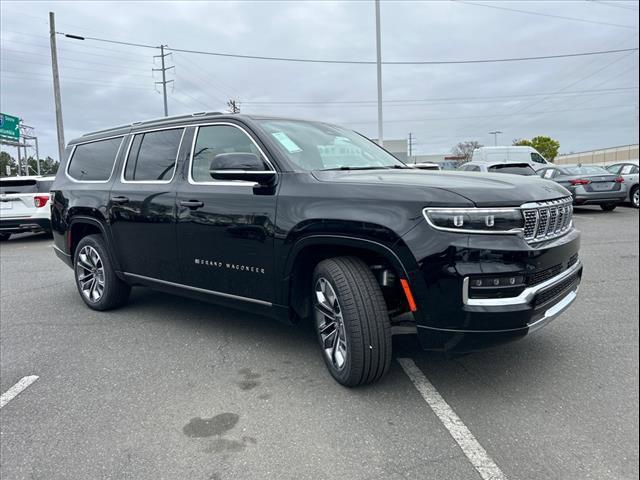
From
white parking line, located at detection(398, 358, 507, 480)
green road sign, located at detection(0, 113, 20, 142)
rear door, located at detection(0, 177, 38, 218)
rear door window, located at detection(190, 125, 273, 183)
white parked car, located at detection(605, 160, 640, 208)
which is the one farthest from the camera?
green road sign, located at detection(0, 113, 20, 142)

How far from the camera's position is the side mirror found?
333 cm

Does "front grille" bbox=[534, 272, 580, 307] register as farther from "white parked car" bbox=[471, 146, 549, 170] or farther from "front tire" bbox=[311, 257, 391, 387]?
"white parked car" bbox=[471, 146, 549, 170]

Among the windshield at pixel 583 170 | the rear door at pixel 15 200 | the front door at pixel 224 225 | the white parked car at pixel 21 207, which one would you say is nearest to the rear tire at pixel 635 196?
the windshield at pixel 583 170

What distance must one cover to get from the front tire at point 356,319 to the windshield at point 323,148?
2.79ft

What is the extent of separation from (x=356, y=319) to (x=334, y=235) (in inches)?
21.2

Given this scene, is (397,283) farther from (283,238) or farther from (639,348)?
(639,348)

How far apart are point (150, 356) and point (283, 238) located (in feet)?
5.34

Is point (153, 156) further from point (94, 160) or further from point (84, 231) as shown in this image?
point (84, 231)

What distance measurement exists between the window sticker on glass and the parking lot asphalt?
5.32 feet

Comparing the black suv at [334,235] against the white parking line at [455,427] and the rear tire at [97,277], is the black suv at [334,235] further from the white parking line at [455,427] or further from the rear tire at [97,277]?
the white parking line at [455,427]

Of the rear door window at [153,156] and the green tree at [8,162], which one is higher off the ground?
the green tree at [8,162]

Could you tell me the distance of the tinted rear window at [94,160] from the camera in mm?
4980

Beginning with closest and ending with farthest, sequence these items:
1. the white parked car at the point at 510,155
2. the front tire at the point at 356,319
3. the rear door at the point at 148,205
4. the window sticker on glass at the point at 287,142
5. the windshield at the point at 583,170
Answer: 1. the front tire at the point at 356,319
2. the window sticker on glass at the point at 287,142
3. the rear door at the point at 148,205
4. the windshield at the point at 583,170
5. the white parked car at the point at 510,155

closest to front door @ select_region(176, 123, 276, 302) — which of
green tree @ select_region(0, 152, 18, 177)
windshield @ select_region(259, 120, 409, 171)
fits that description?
windshield @ select_region(259, 120, 409, 171)
